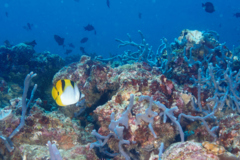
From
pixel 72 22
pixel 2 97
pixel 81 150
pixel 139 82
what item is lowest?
pixel 81 150

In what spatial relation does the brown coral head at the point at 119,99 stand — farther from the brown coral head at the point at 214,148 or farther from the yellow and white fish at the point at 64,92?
the brown coral head at the point at 214,148

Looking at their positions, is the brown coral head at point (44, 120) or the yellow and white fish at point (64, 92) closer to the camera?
the yellow and white fish at point (64, 92)

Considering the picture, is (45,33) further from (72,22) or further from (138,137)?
(138,137)

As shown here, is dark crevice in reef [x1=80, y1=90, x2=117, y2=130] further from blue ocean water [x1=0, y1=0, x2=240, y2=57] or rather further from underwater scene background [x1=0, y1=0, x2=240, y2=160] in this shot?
blue ocean water [x1=0, y1=0, x2=240, y2=57]

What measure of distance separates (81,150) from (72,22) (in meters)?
125

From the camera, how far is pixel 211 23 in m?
72.2

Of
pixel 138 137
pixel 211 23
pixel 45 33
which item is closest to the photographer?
pixel 138 137

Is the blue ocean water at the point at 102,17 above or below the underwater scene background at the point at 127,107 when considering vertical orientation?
above

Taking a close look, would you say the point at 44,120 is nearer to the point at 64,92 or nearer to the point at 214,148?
the point at 64,92

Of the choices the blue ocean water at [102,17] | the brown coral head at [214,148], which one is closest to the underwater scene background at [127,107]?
the brown coral head at [214,148]

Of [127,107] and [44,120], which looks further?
[44,120]

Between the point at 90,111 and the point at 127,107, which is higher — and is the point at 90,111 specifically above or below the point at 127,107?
above

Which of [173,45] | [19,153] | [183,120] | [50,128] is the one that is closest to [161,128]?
[183,120]

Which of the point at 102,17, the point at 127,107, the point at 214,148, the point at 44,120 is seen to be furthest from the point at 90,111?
the point at 102,17
